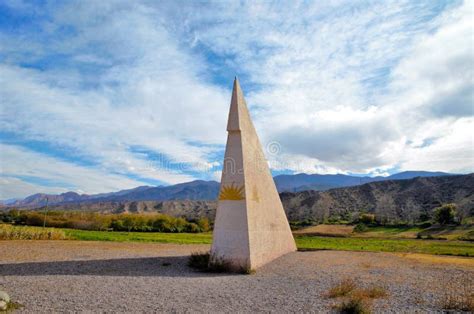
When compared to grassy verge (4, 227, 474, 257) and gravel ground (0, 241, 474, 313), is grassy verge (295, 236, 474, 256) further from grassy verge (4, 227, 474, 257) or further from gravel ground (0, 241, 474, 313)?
gravel ground (0, 241, 474, 313)

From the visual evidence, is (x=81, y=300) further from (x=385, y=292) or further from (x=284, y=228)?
(x=284, y=228)

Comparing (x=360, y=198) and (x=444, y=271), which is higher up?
(x=360, y=198)

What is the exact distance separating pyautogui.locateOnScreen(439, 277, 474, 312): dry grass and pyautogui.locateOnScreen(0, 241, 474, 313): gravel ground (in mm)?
109

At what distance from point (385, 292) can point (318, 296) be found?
6.59ft

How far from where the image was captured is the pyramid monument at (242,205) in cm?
1258

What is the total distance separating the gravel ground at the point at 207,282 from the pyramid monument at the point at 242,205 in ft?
2.72

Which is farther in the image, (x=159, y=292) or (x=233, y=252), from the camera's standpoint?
(x=233, y=252)

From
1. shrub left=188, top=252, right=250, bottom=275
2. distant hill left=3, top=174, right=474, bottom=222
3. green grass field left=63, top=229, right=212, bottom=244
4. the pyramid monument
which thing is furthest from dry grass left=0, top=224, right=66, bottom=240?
distant hill left=3, top=174, right=474, bottom=222

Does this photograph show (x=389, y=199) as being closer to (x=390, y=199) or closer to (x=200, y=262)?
(x=390, y=199)

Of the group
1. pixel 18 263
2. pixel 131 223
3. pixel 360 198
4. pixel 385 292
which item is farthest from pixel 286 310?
pixel 360 198

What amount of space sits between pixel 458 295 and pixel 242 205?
23.4ft

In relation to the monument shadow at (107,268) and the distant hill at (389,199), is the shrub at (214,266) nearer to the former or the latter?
the monument shadow at (107,268)

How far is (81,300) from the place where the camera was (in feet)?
27.1

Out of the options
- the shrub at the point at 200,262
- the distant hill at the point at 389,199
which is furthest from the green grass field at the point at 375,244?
the distant hill at the point at 389,199
